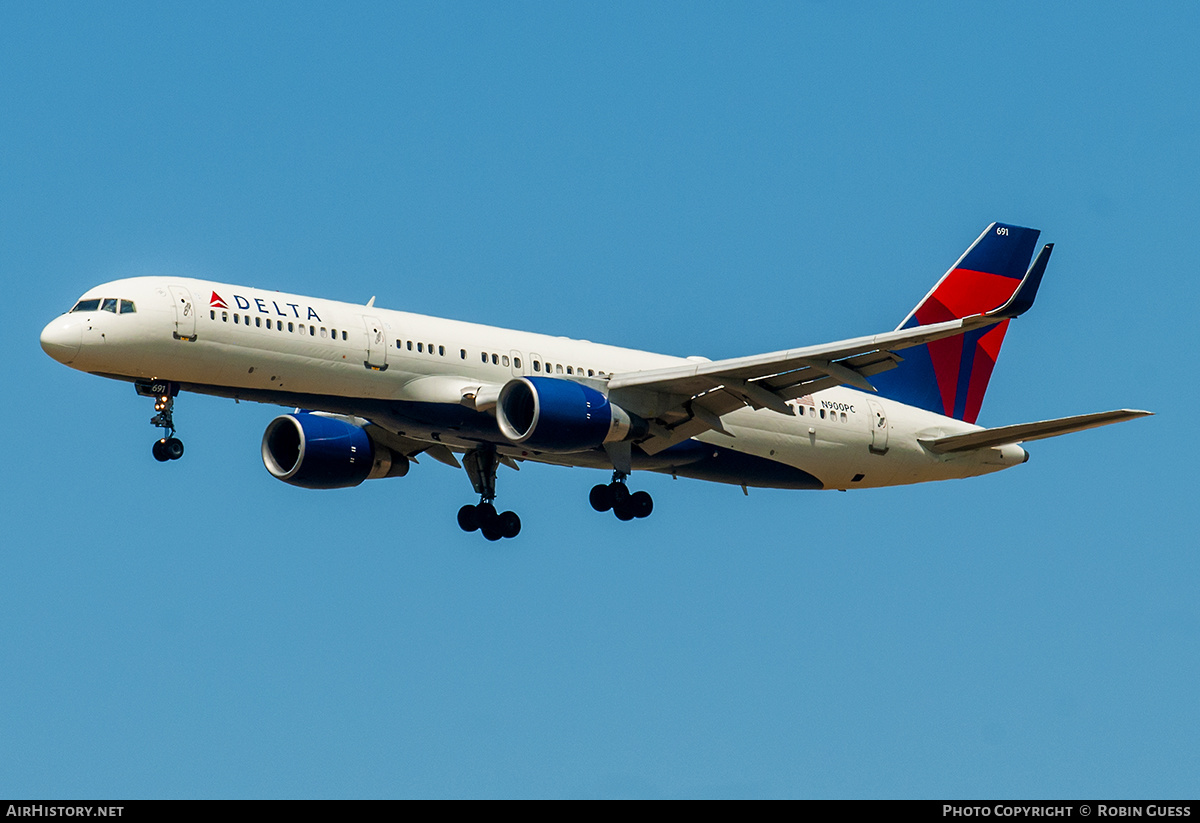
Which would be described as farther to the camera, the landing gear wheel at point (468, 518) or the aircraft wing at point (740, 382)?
the landing gear wheel at point (468, 518)

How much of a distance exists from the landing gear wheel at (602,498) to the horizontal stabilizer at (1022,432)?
379 inches

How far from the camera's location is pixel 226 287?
37562 millimetres

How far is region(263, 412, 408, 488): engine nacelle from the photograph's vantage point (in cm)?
4369

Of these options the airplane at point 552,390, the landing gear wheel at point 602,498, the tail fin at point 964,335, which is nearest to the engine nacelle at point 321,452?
the airplane at point 552,390

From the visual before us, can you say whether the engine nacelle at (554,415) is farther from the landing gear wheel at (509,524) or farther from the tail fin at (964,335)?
the tail fin at (964,335)

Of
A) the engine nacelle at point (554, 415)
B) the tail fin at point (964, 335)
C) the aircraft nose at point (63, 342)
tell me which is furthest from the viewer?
the tail fin at point (964, 335)

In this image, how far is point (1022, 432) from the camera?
141 ft

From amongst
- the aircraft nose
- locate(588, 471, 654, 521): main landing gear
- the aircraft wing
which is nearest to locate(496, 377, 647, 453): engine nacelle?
the aircraft wing

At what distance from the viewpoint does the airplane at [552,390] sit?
36562mm

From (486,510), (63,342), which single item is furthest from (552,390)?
(63,342)

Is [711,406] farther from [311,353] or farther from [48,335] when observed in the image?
[48,335]

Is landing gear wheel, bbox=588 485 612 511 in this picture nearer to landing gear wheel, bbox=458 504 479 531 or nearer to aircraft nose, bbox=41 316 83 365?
landing gear wheel, bbox=458 504 479 531
